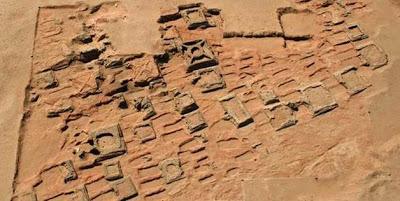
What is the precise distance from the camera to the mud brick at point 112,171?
5156mm

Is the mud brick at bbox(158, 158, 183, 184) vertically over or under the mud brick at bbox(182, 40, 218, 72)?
under

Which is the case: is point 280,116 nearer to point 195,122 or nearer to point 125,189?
point 195,122

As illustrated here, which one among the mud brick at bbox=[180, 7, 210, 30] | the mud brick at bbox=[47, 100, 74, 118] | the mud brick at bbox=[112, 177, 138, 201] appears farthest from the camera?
the mud brick at bbox=[180, 7, 210, 30]

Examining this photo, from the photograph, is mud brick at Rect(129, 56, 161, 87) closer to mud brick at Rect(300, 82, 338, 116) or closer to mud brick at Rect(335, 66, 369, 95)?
mud brick at Rect(300, 82, 338, 116)

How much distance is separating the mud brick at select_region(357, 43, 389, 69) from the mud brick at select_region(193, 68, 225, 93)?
5.39 ft

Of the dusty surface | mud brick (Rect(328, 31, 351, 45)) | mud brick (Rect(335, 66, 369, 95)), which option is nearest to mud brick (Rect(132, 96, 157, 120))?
the dusty surface

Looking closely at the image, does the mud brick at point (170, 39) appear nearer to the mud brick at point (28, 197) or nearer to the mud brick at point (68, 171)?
the mud brick at point (68, 171)

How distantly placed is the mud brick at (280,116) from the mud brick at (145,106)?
123 centimetres

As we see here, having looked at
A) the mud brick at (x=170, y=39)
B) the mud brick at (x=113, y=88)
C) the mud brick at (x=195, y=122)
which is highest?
the mud brick at (x=170, y=39)

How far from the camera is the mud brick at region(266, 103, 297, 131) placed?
5449 millimetres

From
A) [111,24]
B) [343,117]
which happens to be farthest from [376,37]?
[111,24]

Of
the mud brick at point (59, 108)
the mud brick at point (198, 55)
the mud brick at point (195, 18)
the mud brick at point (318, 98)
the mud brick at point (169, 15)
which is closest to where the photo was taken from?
the mud brick at point (318, 98)

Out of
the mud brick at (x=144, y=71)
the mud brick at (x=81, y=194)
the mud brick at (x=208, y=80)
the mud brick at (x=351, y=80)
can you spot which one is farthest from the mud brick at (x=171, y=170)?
the mud brick at (x=351, y=80)

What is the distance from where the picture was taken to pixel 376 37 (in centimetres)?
629
